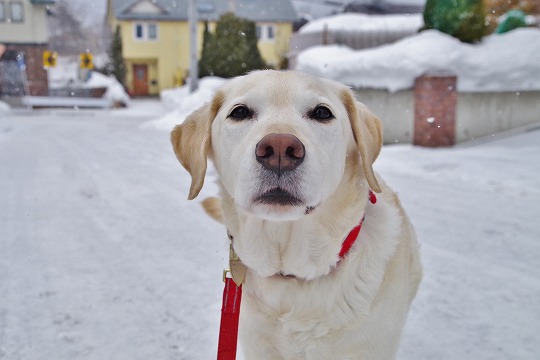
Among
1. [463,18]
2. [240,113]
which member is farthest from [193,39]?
[240,113]

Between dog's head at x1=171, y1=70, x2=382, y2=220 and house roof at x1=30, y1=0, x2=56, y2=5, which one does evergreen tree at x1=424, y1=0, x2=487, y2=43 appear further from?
house roof at x1=30, y1=0, x2=56, y2=5

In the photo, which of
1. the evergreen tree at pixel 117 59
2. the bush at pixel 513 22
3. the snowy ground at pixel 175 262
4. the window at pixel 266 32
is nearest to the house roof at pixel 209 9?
the window at pixel 266 32

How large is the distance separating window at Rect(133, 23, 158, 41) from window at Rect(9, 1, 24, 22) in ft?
30.6

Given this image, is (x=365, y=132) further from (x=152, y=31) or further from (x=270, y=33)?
(x=152, y=31)

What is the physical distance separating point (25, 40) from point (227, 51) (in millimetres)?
18466

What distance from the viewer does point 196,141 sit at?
8.15 feet

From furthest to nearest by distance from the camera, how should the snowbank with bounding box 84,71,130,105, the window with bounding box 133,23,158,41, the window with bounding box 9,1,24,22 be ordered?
the window with bounding box 133,23,158,41
the window with bounding box 9,1,24,22
the snowbank with bounding box 84,71,130,105

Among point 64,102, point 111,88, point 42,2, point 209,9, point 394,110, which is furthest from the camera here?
point 209,9

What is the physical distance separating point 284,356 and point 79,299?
2.07m

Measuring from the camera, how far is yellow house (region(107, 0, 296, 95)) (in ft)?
141

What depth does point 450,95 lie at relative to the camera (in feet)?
33.4

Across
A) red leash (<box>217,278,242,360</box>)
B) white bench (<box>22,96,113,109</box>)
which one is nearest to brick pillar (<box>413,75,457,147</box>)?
red leash (<box>217,278,242,360</box>)

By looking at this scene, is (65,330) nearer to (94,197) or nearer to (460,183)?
(94,197)

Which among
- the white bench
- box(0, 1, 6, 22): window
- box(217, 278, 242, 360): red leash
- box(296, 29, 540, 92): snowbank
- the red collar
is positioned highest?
box(0, 1, 6, 22): window
